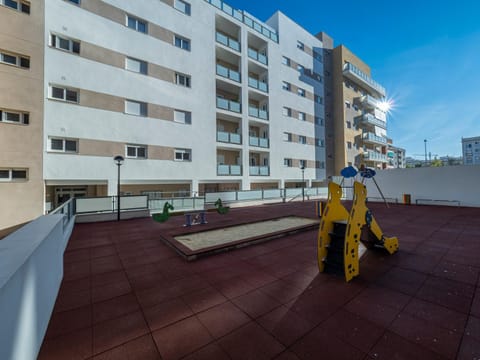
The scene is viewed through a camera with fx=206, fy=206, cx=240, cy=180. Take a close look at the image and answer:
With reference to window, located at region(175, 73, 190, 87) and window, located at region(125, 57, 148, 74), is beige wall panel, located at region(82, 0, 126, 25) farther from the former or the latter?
window, located at region(175, 73, 190, 87)

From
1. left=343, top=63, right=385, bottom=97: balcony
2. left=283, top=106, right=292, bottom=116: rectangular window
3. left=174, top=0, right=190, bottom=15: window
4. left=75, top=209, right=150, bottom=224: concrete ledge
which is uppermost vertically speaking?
left=343, top=63, right=385, bottom=97: balcony

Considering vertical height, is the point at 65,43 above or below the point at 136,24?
below

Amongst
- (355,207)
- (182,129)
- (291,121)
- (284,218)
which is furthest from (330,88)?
(355,207)

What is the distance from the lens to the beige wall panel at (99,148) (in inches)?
476

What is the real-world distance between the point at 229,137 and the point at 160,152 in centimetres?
612

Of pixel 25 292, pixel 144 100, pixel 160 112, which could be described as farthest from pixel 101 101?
pixel 25 292

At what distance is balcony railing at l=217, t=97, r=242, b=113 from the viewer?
1770cm

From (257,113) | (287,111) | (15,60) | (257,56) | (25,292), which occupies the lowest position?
(25,292)

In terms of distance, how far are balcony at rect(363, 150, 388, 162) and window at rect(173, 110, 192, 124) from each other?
26.9 meters

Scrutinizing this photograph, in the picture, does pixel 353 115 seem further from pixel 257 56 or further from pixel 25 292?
pixel 25 292

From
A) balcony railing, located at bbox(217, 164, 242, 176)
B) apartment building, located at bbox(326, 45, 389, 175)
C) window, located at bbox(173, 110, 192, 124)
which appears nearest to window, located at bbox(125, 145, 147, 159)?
window, located at bbox(173, 110, 192, 124)

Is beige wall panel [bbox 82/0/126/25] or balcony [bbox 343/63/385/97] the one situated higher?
balcony [bbox 343/63/385/97]

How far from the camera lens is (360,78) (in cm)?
2967

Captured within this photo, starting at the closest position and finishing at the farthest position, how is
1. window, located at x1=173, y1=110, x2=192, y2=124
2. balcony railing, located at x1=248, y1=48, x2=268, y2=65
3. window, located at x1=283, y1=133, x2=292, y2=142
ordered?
1. window, located at x1=173, y1=110, x2=192, y2=124
2. balcony railing, located at x1=248, y1=48, x2=268, y2=65
3. window, located at x1=283, y1=133, x2=292, y2=142
